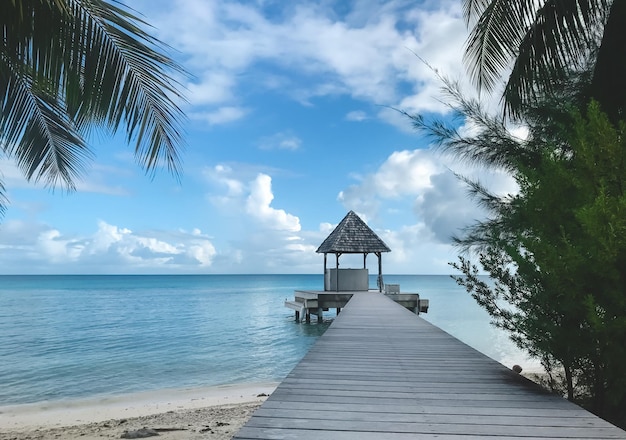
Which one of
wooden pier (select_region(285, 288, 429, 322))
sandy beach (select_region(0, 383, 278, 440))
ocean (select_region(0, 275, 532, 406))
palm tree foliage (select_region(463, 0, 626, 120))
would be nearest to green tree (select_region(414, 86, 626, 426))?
palm tree foliage (select_region(463, 0, 626, 120))

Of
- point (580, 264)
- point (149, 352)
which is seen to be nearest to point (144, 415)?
point (580, 264)

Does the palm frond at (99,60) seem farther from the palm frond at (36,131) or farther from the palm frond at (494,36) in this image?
the palm frond at (494,36)

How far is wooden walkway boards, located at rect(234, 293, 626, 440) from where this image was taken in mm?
2689

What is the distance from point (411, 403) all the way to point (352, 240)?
1767cm

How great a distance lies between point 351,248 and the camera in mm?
20766

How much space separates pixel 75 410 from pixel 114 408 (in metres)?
0.83

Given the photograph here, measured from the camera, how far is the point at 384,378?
4.09 metres

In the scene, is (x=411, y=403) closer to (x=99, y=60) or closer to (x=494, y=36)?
A: (x=99, y=60)

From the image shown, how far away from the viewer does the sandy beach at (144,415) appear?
8188 millimetres

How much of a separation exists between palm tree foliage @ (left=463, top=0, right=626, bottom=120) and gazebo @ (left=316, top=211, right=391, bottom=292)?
13.5 m

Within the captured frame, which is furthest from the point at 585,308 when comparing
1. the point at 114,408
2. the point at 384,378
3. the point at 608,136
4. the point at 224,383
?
the point at 224,383

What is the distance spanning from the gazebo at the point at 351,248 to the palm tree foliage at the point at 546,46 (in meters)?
13.5

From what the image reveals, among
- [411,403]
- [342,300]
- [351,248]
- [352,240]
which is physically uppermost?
[352,240]

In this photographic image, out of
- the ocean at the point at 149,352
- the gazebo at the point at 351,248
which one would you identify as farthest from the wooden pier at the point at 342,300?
the ocean at the point at 149,352
